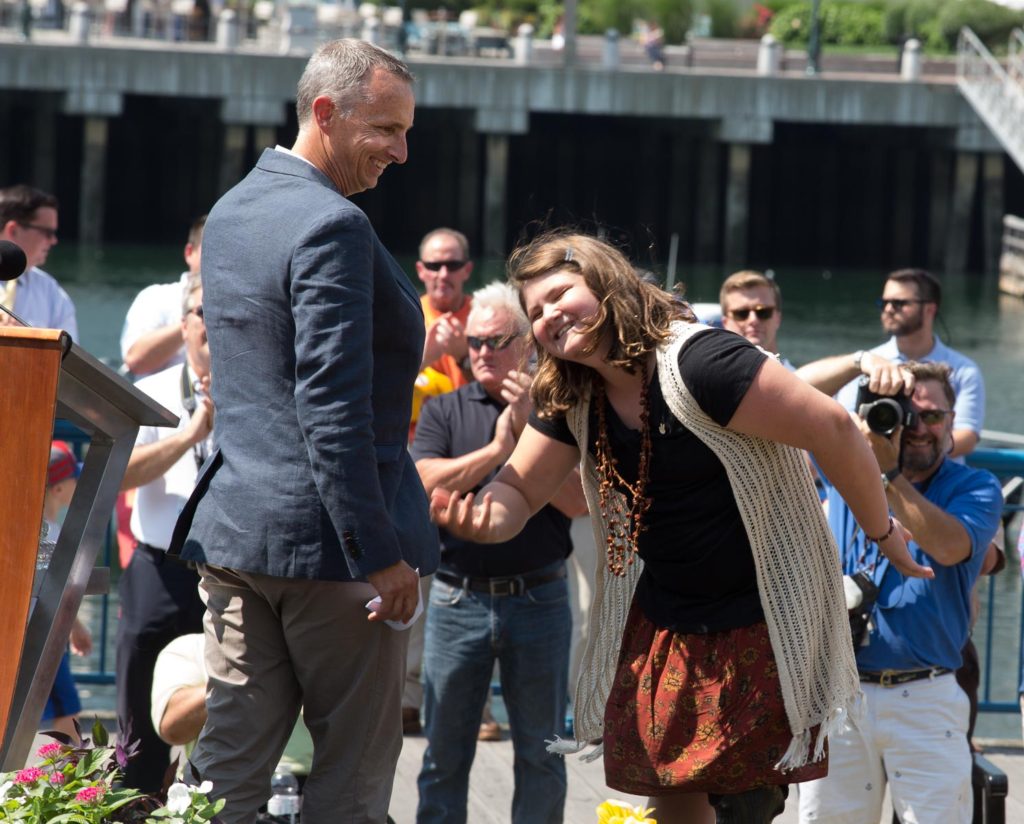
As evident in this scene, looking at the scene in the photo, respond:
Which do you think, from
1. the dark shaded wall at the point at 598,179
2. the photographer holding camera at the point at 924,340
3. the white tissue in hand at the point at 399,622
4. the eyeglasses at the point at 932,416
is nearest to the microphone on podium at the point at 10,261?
the white tissue in hand at the point at 399,622

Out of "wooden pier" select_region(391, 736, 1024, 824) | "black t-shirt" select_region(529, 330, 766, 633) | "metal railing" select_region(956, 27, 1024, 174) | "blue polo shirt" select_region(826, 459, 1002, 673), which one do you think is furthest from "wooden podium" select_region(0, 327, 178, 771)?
"metal railing" select_region(956, 27, 1024, 174)

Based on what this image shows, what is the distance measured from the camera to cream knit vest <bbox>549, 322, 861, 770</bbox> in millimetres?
3102

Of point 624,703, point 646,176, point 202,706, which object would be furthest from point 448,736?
point 646,176

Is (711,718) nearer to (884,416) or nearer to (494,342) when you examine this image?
(884,416)

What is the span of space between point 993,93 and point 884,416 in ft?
104

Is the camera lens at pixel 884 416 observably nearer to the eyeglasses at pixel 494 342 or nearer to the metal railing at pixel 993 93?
the eyeglasses at pixel 494 342

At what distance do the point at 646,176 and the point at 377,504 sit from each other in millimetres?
40604

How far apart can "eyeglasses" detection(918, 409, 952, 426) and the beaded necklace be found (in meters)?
1.20

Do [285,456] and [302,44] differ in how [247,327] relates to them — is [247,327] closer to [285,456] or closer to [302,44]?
[285,456]

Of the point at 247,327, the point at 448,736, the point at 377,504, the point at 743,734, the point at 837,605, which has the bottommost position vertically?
the point at 448,736

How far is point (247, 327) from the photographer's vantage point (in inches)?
119

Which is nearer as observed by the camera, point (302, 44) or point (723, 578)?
point (723, 578)

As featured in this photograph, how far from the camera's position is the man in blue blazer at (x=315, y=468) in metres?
2.92

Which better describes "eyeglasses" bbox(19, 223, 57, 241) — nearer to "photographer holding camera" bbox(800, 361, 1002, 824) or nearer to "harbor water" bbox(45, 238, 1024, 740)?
"photographer holding camera" bbox(800, 361, 1002, 824)
